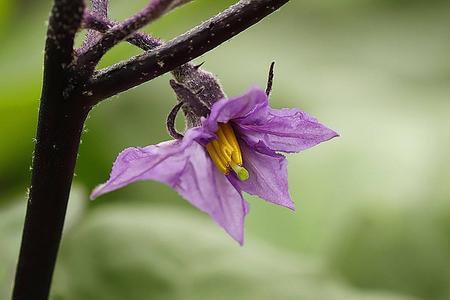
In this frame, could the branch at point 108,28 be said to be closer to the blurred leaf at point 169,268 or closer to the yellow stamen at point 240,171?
the yellow stamen at point 240,171

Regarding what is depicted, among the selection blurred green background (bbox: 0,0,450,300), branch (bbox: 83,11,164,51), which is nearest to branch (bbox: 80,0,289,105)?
branch (bbox: 83,11,164,51)

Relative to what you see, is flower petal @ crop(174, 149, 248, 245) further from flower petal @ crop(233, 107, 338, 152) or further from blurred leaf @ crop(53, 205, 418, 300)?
blurred leaf @ crop(53, 205, 418, 300)

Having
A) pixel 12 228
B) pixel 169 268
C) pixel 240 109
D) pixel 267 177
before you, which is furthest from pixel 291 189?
pixel 240 109

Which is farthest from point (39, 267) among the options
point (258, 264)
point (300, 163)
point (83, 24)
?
point (300, 163)

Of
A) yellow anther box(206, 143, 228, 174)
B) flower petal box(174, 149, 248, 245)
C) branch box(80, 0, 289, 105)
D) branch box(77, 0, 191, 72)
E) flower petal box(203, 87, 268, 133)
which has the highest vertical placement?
branch box(77, 0, 191, 72)

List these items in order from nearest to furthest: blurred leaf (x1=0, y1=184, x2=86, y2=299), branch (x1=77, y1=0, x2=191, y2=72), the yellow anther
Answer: branch (x1=77, y1=0, x2=191, y2=72)
the yellow anther
blurred leaf (x1=0, y1=184, x2=86, y2=299)

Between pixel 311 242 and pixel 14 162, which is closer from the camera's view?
pixel 311 242

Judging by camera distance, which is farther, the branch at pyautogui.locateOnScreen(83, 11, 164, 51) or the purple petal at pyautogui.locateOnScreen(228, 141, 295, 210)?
the purple petal at pyautogui.locateOnScreen(228, 141, 295, 210)

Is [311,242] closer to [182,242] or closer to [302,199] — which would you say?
[302,199]
